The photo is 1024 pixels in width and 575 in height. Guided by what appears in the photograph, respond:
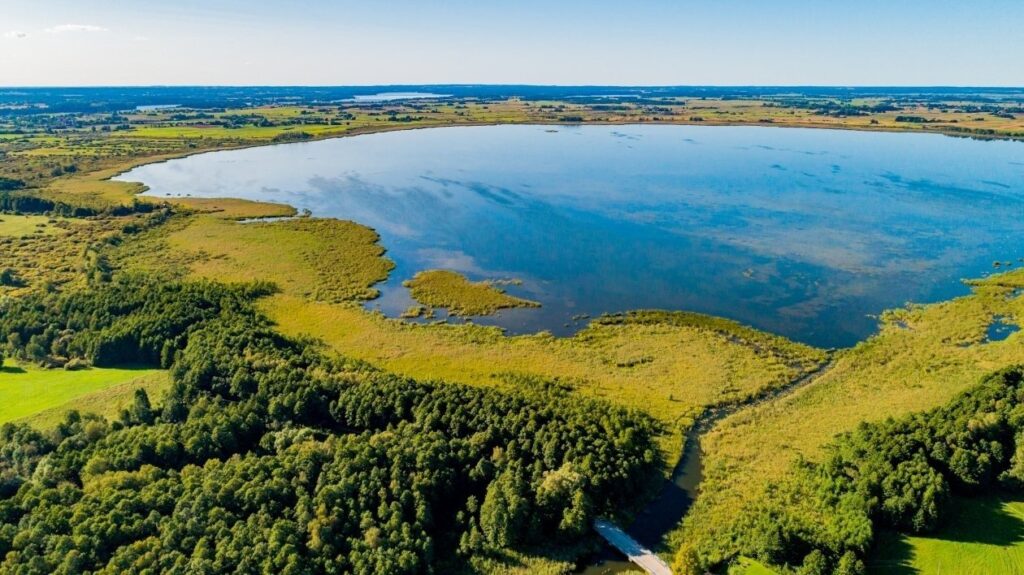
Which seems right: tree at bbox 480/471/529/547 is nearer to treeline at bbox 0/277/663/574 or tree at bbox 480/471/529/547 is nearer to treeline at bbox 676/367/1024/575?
treeline at bbox 0/277/663/574

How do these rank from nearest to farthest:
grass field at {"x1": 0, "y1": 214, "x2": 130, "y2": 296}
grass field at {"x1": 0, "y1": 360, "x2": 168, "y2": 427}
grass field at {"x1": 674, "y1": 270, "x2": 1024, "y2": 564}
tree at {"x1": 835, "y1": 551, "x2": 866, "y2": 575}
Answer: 1. tree at {"x1": 835, "y1": 551, "x2": 866, "y2": 575}
2. grass field at {"x1": 674, "y1": 270, "x2": 1024, "y2": 564}
3. grass field at {"x1": 0, "y1": 360, "x2": 168, "y2": 427}
4. grass field at {"x1": 0, "y1": 214, "x2": 130, "y2": 296}

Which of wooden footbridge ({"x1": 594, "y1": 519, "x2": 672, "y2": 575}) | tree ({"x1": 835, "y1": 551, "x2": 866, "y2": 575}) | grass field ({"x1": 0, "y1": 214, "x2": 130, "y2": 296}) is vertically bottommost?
wooden footbridge ({"x1": 594, "y1": 519, "x2": 672, "y2": 575})

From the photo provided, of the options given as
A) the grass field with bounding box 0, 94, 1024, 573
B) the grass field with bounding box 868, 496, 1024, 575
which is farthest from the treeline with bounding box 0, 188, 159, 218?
the grass field with bounding box 868, 496, 1024, 575

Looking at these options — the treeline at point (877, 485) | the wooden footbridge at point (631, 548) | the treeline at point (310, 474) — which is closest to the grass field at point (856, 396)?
the treeline at point (877, 485)

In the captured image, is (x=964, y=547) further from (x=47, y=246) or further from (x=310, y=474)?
(x=47, y=246)

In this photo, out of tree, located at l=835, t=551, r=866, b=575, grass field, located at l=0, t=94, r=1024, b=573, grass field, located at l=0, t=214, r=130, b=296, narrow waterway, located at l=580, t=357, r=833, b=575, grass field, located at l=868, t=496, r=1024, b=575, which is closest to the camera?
tree, located at l=835, t=551, r=866, b=575

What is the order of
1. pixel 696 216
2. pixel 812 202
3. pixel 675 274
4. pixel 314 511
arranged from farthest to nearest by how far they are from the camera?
1. pixel 812 202
2. pixel 696 216
3. pixel 675 274
4. pixel 314 511

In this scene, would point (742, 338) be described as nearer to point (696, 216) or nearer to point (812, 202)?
point (696, 216)

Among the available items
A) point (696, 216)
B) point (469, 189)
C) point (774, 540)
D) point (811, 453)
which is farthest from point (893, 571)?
point (469, 189)
